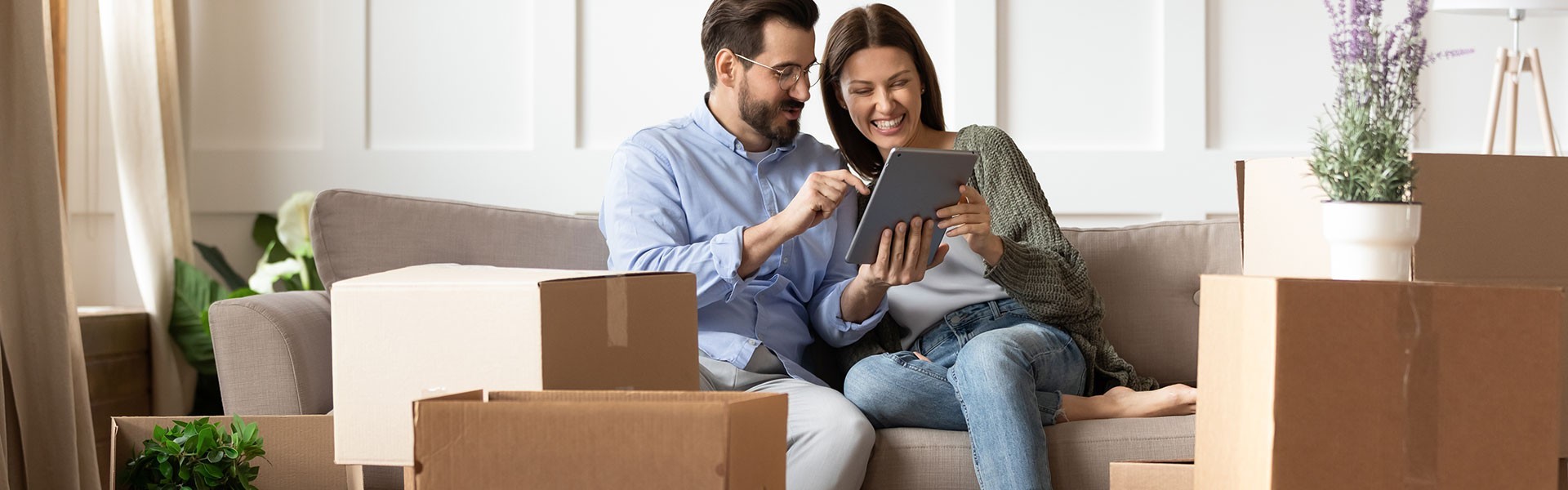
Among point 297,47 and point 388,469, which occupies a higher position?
point 297,47

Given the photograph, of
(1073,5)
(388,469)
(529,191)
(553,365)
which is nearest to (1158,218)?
(1073,5)

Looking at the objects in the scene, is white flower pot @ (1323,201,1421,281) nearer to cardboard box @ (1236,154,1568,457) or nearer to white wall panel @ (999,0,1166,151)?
cardboard box @ (1236,154,1568,457)

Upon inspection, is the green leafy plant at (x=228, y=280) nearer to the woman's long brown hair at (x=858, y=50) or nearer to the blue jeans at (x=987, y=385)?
the woman's long brown hair at (x=858, y=50)

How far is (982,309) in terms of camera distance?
2031 millimetres

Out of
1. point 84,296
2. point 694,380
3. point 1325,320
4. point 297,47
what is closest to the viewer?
point 1325,320

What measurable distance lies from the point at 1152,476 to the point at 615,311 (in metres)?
0.56

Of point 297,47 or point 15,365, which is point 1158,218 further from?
point 15,365

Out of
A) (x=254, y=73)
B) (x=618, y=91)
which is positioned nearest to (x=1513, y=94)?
(x=618, y=91)

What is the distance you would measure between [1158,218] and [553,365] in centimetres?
227

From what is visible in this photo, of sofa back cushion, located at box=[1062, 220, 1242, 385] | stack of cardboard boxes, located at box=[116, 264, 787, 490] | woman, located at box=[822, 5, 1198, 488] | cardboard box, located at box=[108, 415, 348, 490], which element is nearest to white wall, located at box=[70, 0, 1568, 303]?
sofa back cushion, located at box=[1062, 220, 1242, 385]

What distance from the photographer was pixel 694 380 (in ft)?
4.59

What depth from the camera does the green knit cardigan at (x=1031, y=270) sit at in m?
1.93

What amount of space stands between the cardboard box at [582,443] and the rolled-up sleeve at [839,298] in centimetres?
100

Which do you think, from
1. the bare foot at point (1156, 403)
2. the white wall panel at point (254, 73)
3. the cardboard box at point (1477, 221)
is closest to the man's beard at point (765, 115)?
the bare foot at point (1156, 403)
